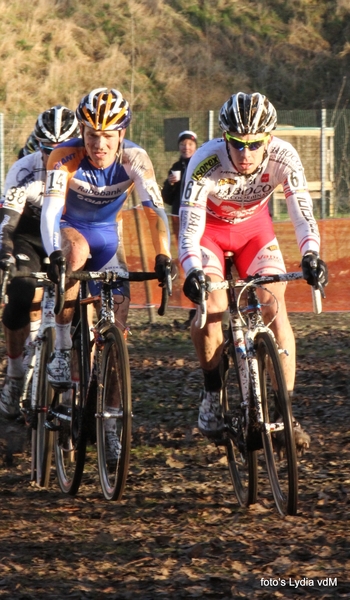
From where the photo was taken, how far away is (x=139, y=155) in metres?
6.19

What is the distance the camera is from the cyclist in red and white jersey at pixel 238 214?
5676 millimetres

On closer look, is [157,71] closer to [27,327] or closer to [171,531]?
[27,327]

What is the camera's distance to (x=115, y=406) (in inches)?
220

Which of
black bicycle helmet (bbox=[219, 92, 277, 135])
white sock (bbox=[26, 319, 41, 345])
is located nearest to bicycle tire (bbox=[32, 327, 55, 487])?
white sock (bbox=[26, 319, 41, 345])

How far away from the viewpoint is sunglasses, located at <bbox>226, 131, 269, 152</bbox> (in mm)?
5719

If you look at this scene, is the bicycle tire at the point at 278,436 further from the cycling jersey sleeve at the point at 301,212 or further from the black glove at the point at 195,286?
the cycling jersey sleeve at the point at 301,212

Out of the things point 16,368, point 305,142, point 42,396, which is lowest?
point 42,396

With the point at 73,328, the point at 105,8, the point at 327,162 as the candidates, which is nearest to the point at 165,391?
the point at 73,328

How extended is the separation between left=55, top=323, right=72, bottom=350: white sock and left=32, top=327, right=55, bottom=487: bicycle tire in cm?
20

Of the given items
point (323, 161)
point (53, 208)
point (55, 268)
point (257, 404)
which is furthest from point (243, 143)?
point (323, 161)

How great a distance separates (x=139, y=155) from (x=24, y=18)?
24764mm

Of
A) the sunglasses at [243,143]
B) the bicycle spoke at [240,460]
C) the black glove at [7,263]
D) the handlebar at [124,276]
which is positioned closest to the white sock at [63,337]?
the black glove at [7,263]

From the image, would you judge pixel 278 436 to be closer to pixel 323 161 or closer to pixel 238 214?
pixel 238 214

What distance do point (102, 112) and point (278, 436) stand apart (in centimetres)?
215
